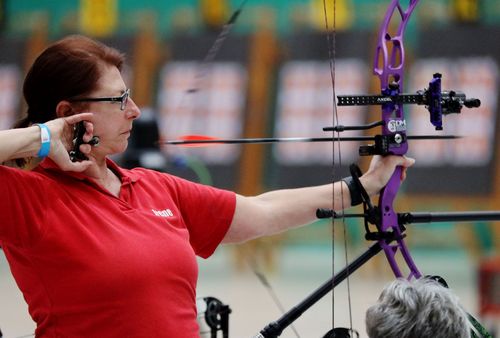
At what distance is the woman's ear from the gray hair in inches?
22.3

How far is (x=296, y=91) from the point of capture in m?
6.43

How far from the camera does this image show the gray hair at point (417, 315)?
1.12 m

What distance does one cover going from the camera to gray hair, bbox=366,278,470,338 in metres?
1.12

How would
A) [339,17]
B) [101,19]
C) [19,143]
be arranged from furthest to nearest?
[101,19] < [339,17] < [19,143]

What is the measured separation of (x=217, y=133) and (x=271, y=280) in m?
1.47

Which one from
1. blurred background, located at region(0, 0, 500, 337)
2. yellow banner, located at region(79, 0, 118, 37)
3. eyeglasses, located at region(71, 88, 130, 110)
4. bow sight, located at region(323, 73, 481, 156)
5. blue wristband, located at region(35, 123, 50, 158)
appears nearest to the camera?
blue wristband, located at region(35, 123, 50, 158)

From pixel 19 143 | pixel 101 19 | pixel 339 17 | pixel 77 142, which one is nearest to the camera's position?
Answer: pixel 19 143

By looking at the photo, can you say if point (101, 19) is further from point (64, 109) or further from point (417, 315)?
point (417, 315)

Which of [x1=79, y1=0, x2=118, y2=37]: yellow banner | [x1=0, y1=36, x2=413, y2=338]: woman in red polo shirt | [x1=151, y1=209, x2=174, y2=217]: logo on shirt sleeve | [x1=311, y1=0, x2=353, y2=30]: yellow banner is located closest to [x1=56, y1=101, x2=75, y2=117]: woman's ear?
[x1=0, y1=36, x2=413, y2=338]: woman in red polo shirt

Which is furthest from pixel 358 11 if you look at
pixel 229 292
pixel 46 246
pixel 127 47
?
pixel 46 246

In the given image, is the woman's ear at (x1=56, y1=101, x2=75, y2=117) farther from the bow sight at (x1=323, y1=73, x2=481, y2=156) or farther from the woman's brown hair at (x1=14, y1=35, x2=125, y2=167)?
the bow sight at (x1=323, y1=73, x2=481, y2=156)

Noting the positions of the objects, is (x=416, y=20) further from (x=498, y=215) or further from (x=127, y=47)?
(x=498, y=215)

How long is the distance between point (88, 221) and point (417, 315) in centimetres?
50

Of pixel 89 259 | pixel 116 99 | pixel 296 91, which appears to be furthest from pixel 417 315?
pixel 296 91
